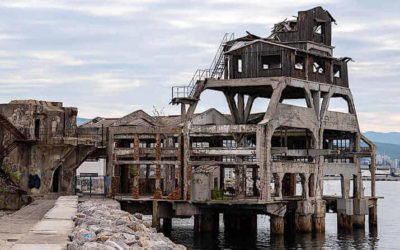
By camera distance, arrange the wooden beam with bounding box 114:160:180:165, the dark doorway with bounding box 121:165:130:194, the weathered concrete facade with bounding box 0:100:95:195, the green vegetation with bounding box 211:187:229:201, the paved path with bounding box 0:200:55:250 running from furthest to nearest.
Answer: the dark doorway with bounding box 121:165:130:194
the weathered concrete facade with bounding box 0:100:95:195
the wooden beam with bounding box 114:160:180:165
the green vegetation with bounding box 211:187:229:201
the paved path with bounding box 0:200:55:250

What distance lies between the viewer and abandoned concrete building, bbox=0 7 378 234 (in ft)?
197

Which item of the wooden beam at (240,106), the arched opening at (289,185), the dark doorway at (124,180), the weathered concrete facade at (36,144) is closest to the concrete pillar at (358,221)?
the arched opening at (289,185)

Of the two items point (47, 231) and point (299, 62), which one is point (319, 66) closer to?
point (299, 62)

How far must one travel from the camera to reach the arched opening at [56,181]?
63.7 m

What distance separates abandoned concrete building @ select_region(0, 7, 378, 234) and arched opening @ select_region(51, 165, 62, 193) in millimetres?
119

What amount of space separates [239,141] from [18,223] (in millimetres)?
38277

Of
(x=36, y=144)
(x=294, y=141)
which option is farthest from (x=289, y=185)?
(x=36, y=144)

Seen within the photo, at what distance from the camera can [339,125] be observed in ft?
240

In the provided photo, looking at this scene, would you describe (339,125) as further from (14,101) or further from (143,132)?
(14,101)

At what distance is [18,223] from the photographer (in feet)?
114

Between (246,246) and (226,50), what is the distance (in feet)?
68.3

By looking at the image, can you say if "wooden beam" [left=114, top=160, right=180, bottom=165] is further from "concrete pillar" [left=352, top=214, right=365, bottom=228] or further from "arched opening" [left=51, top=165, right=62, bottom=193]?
"concrete pillar" [left=352, top=214, right=365, bottom=228]

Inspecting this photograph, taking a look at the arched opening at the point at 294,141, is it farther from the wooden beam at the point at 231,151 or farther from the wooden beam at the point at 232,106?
the wooden beam at the point at 231,151

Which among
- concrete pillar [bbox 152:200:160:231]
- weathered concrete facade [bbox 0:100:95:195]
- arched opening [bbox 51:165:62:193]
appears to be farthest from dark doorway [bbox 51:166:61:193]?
concrete pillar [bbox 152:200:160:231]
